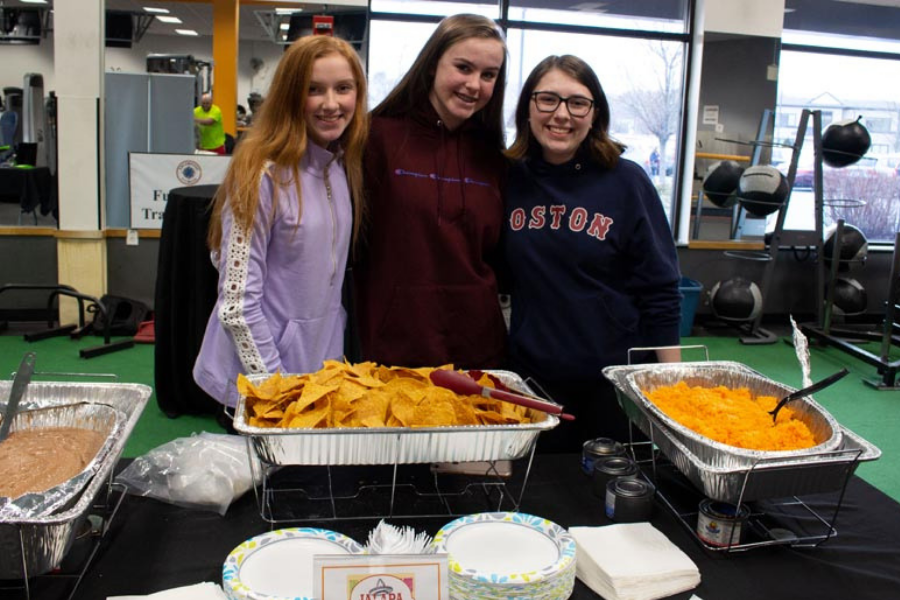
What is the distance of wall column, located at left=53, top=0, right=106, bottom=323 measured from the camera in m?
4.61

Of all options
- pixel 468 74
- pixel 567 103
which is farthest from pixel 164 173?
pixel 567 103

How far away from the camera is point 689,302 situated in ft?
17.3

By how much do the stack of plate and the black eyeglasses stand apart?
0.92 meters

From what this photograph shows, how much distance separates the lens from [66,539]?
894mm

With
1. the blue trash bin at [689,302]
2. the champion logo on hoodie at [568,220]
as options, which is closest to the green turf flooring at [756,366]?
the blue trash bin at [689,302]

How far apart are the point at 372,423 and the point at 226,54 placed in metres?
5.53

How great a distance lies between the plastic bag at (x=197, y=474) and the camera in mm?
1150

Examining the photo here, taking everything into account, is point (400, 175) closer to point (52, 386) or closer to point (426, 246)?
point (426, 246)

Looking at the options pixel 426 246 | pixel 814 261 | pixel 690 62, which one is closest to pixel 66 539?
pixel 426 246

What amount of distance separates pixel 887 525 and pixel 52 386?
4.61 feet

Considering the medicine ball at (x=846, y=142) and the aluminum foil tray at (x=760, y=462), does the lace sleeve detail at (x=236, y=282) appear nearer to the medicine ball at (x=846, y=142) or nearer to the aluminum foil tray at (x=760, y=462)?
the aluminum foil tray at (x=760, y=462)

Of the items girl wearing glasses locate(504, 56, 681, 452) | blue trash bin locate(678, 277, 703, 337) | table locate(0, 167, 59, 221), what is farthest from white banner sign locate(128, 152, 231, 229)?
girl wearing glasses locate(504, 56, 681, 452)

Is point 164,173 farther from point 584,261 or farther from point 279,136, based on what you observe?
point 584,261

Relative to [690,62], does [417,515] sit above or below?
below
